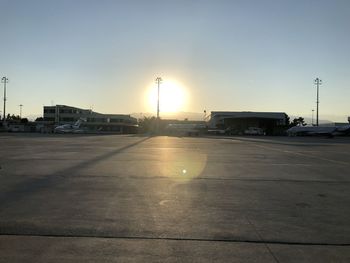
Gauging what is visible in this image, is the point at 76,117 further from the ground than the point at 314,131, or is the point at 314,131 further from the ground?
the point at 76,117

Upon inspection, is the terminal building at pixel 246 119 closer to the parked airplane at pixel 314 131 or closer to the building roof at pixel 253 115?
the building roof at pixel 253 115

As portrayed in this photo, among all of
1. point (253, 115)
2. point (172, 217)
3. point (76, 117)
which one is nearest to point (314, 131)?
point (253, 115)

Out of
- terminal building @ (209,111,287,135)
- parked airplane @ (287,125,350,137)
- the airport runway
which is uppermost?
terminal building @ (209,111,287,135)

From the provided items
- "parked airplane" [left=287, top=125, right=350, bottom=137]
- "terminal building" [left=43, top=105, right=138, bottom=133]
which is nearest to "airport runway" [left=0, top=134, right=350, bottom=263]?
"parked airplane" [left=287, top=125, right=350, bottom=137]

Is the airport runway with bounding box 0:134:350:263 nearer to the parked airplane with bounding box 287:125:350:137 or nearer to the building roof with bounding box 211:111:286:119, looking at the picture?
the parked airplane with bounding box 287:125:350:137

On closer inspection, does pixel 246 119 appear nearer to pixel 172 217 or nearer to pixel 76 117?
pixel 76 117

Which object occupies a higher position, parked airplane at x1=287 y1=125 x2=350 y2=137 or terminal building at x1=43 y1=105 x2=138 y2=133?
terminal building at x1=43 y1=105 x2=138 y2=133

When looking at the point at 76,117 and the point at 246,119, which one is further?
the point at 76,117

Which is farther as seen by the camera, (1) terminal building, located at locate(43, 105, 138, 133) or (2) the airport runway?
(1) terminal building, located at locate(43, 105, 138, 133)

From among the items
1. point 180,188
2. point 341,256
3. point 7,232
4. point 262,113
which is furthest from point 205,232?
point 262,113

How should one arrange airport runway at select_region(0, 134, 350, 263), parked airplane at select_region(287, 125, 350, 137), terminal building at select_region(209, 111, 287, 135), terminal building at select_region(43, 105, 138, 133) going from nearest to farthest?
airport runway at select_region(0, 134, 350, 263) < parked airplane at select_region(287, 125, 350, 137) < terminal building at select_region(209, 111, 287, 135) < terminal building at select_region(43, 105, 138, 133)

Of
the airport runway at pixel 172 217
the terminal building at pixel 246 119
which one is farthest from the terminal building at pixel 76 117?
the airport runway at pixel 172 217

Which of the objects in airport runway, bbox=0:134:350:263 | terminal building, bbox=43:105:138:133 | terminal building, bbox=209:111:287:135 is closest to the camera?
airport runway, bbox=0:134:350:263

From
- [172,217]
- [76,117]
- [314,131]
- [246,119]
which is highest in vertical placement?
[76,117]
